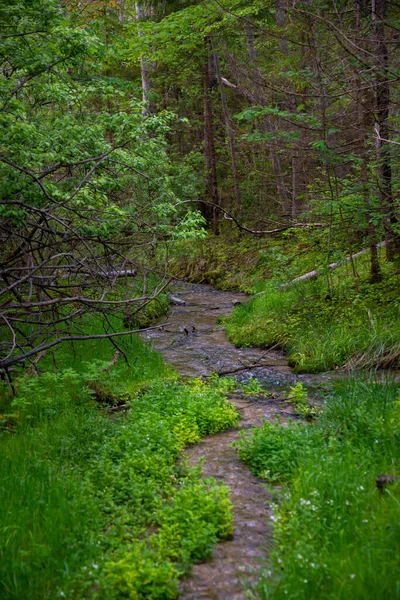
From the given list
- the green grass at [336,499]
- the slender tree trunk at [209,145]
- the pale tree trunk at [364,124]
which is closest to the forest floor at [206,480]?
the green grass at [336,499]

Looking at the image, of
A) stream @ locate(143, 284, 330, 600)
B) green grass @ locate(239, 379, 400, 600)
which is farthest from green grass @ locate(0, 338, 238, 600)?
green grass @ locate(239, 379, 400, 600)

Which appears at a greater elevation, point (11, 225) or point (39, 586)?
point (11, 225)

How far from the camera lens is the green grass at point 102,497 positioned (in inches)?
124

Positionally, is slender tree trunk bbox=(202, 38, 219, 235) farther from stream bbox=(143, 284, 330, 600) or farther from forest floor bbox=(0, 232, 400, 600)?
forest floor bbox=(0, 232, 400, 600)

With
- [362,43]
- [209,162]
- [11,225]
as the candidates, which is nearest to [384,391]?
[11,225]

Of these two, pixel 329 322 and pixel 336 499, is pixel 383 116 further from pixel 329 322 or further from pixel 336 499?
pixel 336 499

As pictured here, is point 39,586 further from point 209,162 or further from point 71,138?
point 209,162

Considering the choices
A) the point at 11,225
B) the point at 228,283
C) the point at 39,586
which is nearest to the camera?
the point at 39,586

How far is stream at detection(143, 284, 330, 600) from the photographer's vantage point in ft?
11.0

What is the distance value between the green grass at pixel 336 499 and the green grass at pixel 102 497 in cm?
59

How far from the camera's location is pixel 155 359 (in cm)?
853

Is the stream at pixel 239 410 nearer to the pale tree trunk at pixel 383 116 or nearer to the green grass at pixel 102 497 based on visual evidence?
the green grass at pixel 102 497

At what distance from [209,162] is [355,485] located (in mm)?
19144

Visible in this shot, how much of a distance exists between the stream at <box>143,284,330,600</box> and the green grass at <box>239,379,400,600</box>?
0.59 feet
